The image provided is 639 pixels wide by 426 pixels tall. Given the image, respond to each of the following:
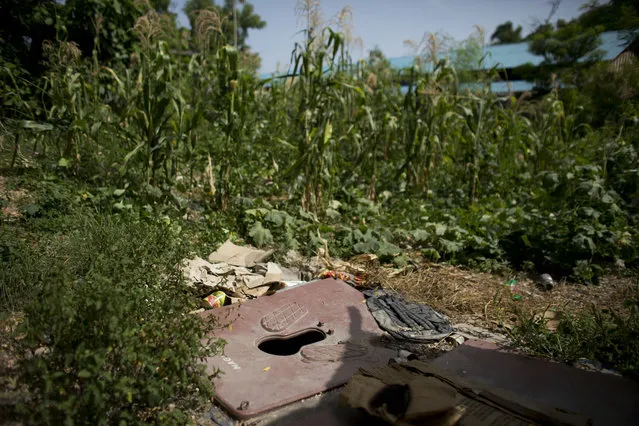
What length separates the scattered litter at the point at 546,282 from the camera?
13.0 feet

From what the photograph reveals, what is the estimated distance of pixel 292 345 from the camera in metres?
3.07

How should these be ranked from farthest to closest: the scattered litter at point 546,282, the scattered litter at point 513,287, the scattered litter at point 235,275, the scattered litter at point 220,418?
the scattered litter at point 546,282 → the scattered litter at point 513,287 → the scattered litter at point 235,275 → the scattered litter at point 220,418

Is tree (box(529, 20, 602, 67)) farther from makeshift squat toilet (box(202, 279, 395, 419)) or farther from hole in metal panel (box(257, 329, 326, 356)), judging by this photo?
hole in metal panel (box(257, 329, 326, 356))

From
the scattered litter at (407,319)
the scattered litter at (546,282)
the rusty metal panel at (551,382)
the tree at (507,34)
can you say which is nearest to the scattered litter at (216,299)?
the scattered litter at (407,319)

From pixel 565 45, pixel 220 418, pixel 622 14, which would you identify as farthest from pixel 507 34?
pixel 220 418

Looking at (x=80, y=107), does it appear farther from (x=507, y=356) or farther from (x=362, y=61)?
(x=507, y=356)

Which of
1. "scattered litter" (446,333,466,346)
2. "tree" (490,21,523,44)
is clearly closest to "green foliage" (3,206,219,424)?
"scattered litter" (446,333,466,346)

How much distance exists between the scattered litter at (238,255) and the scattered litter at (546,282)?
89.3 inches

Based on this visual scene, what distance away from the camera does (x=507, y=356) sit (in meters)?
2.62

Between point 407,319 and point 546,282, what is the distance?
1540 mm

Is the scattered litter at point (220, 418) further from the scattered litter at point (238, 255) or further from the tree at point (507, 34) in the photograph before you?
the tree at point (507, 34)

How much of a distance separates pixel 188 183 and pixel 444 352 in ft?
10.9

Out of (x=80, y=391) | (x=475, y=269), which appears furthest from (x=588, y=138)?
(x=80, y=391)

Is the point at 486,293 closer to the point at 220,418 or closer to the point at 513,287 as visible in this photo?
the point at 513,287
